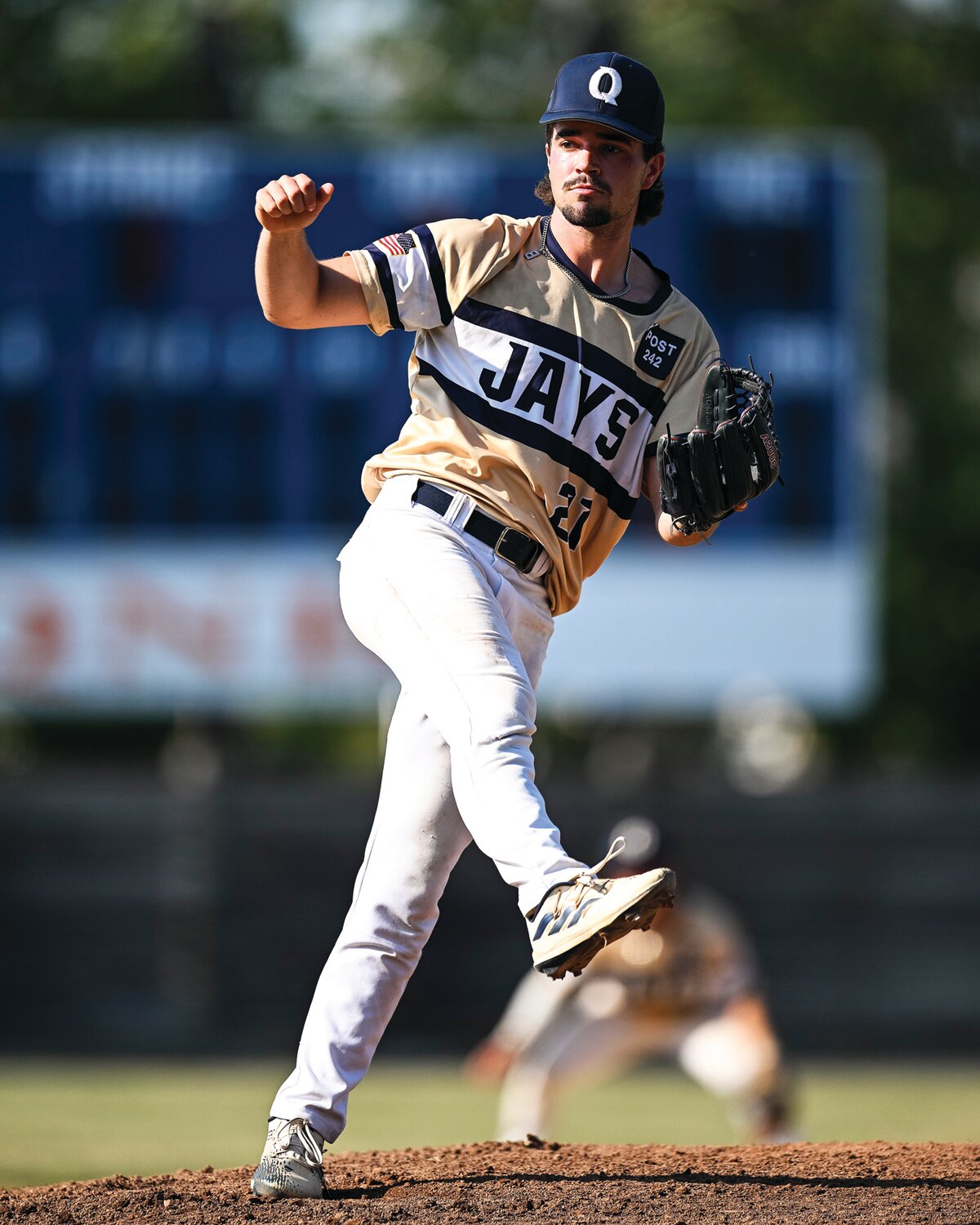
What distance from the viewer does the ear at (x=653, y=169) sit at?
363cm

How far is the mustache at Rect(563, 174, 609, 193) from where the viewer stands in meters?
3.51

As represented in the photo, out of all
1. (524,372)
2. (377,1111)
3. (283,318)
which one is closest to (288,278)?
(283,318)

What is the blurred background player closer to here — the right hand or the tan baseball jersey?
the tan baseball jersey

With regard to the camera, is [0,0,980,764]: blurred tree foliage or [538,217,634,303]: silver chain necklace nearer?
[538,217,634,303]: silver chain necklace

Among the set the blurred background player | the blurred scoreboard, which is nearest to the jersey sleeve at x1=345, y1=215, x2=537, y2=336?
the blurred background player

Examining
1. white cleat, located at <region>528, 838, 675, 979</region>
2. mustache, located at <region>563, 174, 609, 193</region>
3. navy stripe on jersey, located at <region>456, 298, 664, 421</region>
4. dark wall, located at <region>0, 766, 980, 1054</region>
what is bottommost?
white cleat, located at <region>528, 838, 675, 979</region>

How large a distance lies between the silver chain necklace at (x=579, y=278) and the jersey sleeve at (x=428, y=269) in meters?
0.06

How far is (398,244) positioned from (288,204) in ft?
0.97

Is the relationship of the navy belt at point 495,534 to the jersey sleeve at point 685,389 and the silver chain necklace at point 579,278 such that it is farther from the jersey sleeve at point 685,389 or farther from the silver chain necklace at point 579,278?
the silver chain necklace at point 579,278

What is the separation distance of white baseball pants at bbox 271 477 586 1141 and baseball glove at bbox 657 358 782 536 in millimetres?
331

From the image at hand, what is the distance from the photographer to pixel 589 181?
3.51 metres

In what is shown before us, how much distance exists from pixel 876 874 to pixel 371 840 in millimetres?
9235

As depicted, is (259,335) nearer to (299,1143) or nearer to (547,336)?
(547,336)

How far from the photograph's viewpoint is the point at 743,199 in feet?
37.6
